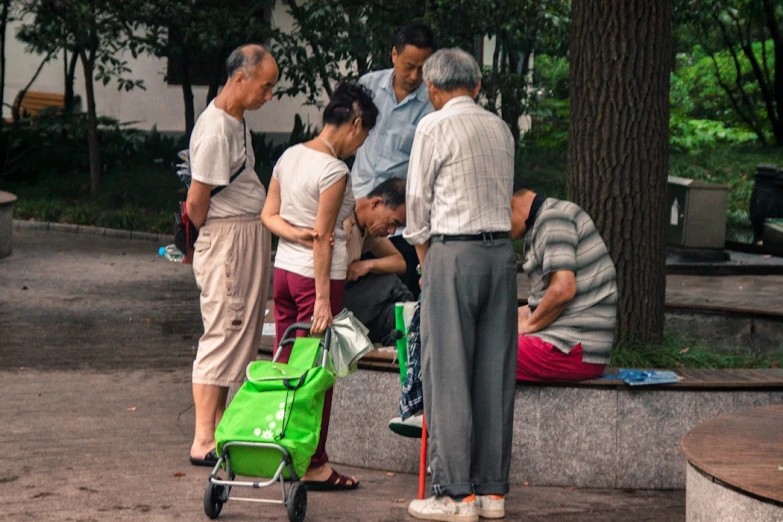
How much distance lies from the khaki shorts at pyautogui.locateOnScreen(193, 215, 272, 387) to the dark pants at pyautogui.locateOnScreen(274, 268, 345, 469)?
299mm

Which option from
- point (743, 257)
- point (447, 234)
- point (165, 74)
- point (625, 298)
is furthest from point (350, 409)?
point (165, 74)

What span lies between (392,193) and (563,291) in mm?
1015

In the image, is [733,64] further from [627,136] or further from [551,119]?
[627,136]

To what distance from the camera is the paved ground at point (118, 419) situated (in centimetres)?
566

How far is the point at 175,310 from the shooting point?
461 inches

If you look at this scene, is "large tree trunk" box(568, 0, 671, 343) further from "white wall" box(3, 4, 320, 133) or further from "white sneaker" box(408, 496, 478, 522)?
"white wall" box(3, 4, 320, 133)

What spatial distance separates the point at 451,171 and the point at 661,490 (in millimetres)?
1860

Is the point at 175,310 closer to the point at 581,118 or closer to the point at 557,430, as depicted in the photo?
the point at 581,118

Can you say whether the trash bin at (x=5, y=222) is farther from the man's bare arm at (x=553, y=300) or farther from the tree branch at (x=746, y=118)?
the tree branch at (x=746, y=118)

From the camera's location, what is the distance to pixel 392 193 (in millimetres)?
6359

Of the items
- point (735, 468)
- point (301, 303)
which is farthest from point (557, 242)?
point (735, 468)

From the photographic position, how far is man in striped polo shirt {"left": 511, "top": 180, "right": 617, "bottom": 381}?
5840mm

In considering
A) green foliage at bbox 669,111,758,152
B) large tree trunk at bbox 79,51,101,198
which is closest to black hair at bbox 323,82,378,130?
large tree trunk at bbox 79,51,101,198

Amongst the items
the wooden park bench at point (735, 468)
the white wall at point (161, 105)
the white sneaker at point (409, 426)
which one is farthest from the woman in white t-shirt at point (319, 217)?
the white wall at point (161, 105)
